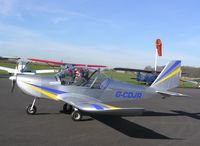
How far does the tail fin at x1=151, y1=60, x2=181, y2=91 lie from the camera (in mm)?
10891

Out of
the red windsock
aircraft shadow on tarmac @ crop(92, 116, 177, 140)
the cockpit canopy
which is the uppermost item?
the red windsock

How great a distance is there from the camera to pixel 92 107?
7.32 meters

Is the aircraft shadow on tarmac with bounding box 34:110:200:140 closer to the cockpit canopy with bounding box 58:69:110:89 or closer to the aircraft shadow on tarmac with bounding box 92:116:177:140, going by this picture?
the aircraft shadow on tarmac with bounding box 92:116:177:140

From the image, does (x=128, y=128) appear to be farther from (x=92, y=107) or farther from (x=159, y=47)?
(x=159, y=47)

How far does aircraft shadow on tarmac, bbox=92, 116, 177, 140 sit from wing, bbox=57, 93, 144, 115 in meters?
0.76

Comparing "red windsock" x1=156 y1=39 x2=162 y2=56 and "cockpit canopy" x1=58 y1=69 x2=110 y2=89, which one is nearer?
"cockpit canopy" x1=58 y1=69 x2=110 y2=89

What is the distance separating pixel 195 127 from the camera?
8695mm

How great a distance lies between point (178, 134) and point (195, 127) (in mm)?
1484

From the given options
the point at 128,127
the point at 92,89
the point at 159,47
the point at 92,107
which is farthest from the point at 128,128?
the point at 159,47

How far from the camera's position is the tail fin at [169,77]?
35.7 ft

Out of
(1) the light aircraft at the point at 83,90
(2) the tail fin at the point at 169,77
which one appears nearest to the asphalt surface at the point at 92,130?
(1) the light aircraft at the point at 83,90

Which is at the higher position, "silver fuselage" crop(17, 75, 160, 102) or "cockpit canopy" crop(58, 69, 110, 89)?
"cockpit canopy" crop(58, 69, 110, 89)

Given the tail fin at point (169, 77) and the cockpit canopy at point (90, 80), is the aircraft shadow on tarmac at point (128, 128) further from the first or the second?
the tail fin at point (169, 77)

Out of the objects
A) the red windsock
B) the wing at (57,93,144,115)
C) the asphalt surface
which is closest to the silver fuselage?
the wing at (57,93,144,115)
